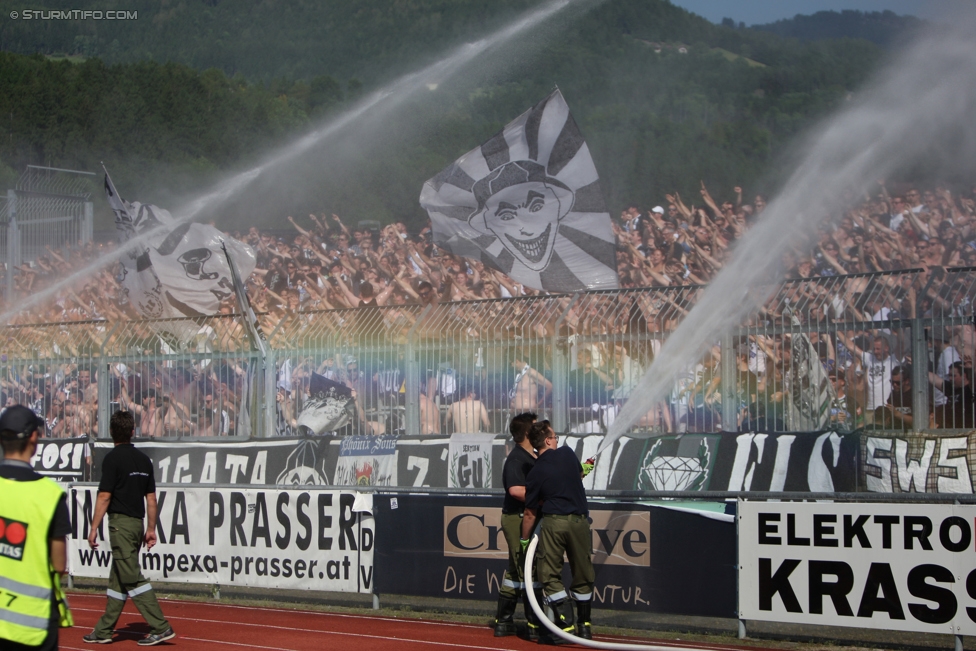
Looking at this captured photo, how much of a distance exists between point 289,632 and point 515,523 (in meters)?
2.52

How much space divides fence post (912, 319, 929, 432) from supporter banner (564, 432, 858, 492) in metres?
0.65

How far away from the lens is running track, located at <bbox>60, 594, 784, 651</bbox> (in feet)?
31.1

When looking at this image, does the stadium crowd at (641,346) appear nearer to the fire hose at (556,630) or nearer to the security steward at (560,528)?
the security steward at (560,528)

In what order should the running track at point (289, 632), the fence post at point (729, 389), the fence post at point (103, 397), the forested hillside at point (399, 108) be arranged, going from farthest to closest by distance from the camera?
the forested hillside at point (399, 108) < the fence post at point (103, 397) < the fence post at point (729, 389) < the running track at point (289, 632)

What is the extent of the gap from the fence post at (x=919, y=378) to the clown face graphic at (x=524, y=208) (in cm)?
383

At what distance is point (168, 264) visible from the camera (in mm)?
16656

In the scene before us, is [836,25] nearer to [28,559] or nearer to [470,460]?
[470,460]

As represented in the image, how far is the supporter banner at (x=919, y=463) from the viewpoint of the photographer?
1054 cm

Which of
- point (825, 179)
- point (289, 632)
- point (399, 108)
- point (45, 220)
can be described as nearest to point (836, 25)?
point (399, 108)

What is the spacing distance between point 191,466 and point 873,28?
156 m

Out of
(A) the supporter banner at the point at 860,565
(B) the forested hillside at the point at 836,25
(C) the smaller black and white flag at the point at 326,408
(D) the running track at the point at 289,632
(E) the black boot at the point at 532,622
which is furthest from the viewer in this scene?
(B) the forested hillside at the point at 836,25

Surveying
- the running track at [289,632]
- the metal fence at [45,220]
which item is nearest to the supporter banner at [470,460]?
the running track at [289,632]

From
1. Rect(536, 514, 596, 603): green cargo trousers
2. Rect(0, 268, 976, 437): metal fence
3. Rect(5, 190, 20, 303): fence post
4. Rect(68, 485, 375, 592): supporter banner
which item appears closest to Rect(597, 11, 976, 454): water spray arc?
Rect(0, 268, 976, 437): metal fence

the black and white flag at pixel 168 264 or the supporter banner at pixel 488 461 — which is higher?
the black and white flag at pixel 168 264
